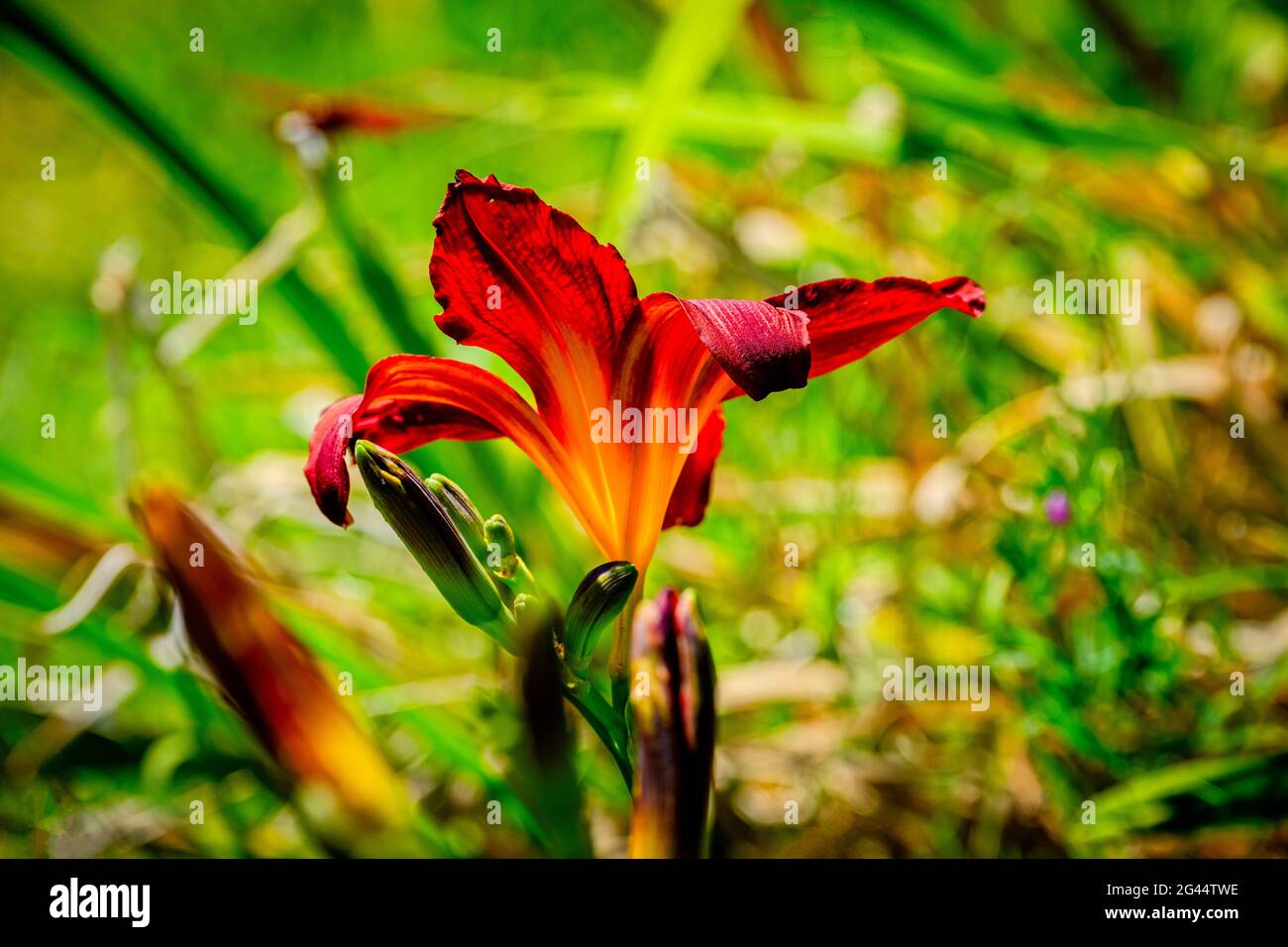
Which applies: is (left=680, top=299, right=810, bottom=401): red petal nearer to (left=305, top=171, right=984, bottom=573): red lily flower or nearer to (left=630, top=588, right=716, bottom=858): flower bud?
(left=305, top=171, right=984, bottom=573): red lily flower

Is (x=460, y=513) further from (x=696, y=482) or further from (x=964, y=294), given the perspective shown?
(x=964, y=294)

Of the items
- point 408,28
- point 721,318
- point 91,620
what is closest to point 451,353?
point 91,620

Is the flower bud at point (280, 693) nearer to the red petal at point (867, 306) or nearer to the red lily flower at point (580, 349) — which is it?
the red lily flower at point (580, 349)

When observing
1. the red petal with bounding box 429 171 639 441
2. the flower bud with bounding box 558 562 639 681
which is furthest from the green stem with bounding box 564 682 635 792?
the red petal with bounding box 429 171 639 441

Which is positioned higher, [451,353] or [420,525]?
[451,353]
